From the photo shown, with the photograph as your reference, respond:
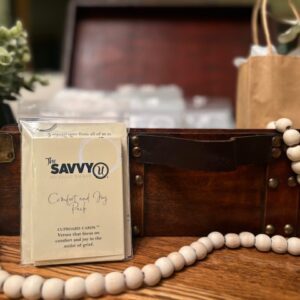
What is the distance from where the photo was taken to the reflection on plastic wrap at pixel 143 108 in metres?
0.71

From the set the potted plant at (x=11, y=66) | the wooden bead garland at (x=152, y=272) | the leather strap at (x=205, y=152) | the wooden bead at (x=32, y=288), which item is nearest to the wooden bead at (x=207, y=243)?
the wooden bead garland at (x=152, y=272)

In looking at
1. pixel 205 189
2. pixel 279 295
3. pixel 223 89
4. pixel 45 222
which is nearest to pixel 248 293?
pixel 279 295

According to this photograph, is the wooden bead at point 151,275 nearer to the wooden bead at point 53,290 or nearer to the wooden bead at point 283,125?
the wooden bead at point 53,290

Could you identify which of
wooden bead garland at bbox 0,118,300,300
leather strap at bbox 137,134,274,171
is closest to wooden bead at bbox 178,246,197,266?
wooden bead garland at bbox 0,118,300,300

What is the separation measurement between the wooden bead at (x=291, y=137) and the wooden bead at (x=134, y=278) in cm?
25

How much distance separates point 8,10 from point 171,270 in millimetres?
1426

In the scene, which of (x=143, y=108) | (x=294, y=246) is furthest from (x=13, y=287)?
(x=143, y=108)

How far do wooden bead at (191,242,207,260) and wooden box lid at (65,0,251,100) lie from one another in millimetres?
693

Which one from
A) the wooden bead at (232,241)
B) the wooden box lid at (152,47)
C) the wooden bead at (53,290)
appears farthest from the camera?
the wooden box lid at (152,47)

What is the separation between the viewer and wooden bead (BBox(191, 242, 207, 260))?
0.42 meters

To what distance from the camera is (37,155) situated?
1.29 feet

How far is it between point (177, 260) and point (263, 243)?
126 mm

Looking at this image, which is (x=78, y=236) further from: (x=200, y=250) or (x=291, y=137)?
(x=291, y=137)

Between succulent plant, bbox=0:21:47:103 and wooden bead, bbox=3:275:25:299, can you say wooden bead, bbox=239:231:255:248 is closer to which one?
wooden bead, bbox=3:275:25:299
